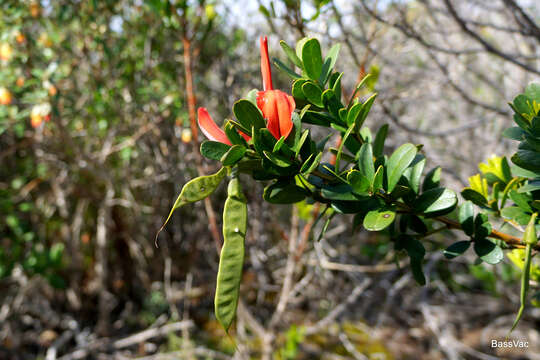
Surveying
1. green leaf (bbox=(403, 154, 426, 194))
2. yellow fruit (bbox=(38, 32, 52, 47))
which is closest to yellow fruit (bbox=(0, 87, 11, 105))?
yellow fruit (bbox=(38, 32, 52, 47))

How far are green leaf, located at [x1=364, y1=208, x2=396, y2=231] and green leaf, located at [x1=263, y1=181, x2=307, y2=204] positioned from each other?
10 centimetres

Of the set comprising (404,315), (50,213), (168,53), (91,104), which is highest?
(168,53)

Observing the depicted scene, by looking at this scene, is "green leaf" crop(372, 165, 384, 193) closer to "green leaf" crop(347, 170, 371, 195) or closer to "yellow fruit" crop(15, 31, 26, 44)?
"green leaf" crop(347, 170, 371, 195)

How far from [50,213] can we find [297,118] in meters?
2.47

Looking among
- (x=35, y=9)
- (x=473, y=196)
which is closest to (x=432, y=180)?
(x=473, y=196)

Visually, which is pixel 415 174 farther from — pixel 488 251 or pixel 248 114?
pixel 248 114

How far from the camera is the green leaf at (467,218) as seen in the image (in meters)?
0.59

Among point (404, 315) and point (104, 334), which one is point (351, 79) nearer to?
point (404, 315)

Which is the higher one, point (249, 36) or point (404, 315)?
point (249, 36)

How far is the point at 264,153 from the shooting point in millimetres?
490

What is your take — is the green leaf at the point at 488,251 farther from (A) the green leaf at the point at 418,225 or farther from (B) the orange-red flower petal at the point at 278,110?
(B) the orange-red flower petal at the point at 278,110

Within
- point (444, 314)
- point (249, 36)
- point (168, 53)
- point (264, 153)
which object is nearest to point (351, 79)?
point (249, 36)

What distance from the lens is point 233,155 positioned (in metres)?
0.48

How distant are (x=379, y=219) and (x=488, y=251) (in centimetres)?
20
